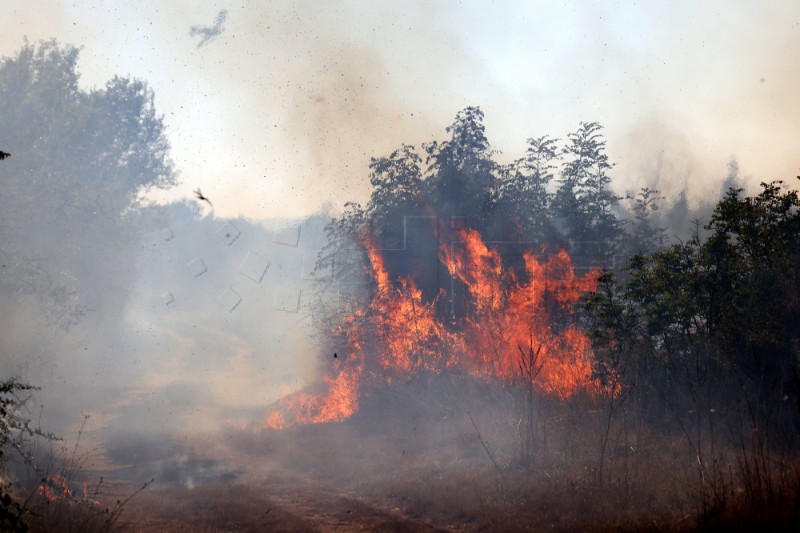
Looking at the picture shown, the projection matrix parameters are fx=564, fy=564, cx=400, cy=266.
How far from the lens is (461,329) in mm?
22672

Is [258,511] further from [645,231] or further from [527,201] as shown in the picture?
[645,231]

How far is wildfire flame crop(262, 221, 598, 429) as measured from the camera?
67.5 ft

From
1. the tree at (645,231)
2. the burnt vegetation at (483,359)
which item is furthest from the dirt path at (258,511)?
the tree at (645,231)

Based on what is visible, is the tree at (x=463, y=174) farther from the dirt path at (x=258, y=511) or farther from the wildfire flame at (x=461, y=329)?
the dirt path at (x=258, y=511)

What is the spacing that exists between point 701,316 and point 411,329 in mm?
11089

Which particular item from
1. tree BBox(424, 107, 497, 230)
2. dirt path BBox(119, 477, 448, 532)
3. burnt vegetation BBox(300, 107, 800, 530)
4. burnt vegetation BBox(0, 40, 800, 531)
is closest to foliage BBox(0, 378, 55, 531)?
burnt vegetation BBox(0, 40, 800, 531)

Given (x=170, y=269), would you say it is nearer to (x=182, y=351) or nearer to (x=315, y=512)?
(x=182, y=351)

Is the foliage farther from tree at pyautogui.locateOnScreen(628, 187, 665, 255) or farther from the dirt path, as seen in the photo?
tree at pyautogui.locateOnScreen(628, 187, 665, 255)

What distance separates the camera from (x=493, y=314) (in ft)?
70.3

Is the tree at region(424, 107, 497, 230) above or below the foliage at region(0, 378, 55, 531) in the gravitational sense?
above

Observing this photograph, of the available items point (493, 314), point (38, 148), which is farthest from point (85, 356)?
point (493, 314)

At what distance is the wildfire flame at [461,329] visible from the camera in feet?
67.5

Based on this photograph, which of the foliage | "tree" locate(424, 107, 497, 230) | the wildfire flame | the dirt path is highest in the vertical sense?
"tree" locate(424, 107, 497, 230)

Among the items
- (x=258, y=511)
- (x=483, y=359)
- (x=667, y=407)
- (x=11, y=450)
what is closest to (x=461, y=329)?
(x=483, y=359)
